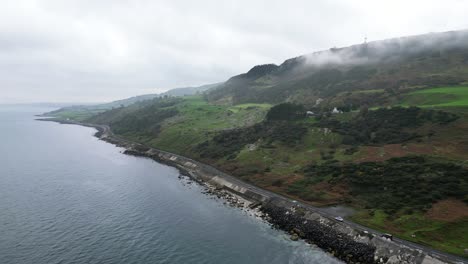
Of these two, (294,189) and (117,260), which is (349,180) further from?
(117,260)

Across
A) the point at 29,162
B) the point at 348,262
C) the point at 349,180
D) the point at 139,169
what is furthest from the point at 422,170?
the point at 29,162

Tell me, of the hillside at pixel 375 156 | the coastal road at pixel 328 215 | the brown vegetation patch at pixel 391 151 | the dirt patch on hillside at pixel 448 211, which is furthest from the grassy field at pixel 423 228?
the brown vegetation patch at pixel 391 151

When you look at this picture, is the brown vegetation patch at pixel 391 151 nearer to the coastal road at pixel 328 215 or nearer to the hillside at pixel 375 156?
the hillside at pixel 375 156

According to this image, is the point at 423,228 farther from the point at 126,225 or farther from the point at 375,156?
the point at 126,225

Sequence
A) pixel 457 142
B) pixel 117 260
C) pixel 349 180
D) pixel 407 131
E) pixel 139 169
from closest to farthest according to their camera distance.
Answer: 1. pixel 117 260
2. pixel 349 180
3. pixel 457 142
4. pixel 407 131
5. pixel 139 169

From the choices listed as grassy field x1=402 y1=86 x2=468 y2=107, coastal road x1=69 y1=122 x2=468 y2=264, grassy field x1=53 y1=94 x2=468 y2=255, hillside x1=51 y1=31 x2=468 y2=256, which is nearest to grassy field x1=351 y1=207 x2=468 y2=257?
grassy field x1=53 y1=94 x2=468 y2=255

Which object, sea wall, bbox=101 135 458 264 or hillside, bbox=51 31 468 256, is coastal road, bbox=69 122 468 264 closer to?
A: sea wall, bbox=101 135 458 264
